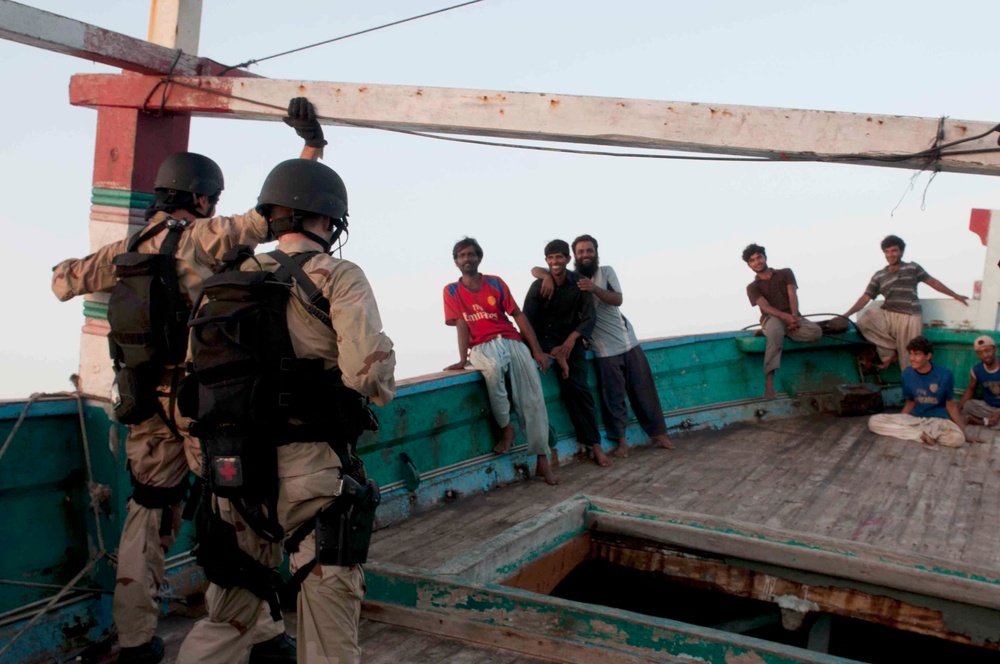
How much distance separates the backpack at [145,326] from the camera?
3576mm

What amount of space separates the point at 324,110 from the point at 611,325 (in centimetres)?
351

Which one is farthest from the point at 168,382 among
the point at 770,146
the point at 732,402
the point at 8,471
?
the point at 732,402

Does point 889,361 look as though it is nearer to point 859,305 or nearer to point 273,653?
point 859,305

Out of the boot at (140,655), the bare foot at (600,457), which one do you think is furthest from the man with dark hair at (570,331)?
the boot at (140,655)

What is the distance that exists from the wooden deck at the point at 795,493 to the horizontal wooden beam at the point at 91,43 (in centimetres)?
275

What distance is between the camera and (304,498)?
2.92 m

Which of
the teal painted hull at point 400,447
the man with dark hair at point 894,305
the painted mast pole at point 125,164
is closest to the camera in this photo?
the teal painted hull at point 400,447

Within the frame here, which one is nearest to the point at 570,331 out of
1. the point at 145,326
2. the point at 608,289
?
the point at 608,289

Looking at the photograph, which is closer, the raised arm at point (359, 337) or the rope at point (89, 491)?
the raised arm at point (359, 337)

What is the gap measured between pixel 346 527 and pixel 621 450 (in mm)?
4511

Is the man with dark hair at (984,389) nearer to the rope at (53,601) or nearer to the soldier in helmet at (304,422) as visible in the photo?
the soldier in helmet at (304,422)

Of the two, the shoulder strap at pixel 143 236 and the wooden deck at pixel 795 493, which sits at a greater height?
the shoulder strap at pixel 143 236

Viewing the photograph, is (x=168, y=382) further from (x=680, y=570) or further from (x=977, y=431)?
(x=977, y=431)

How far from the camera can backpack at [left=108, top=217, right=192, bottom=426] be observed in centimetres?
358
